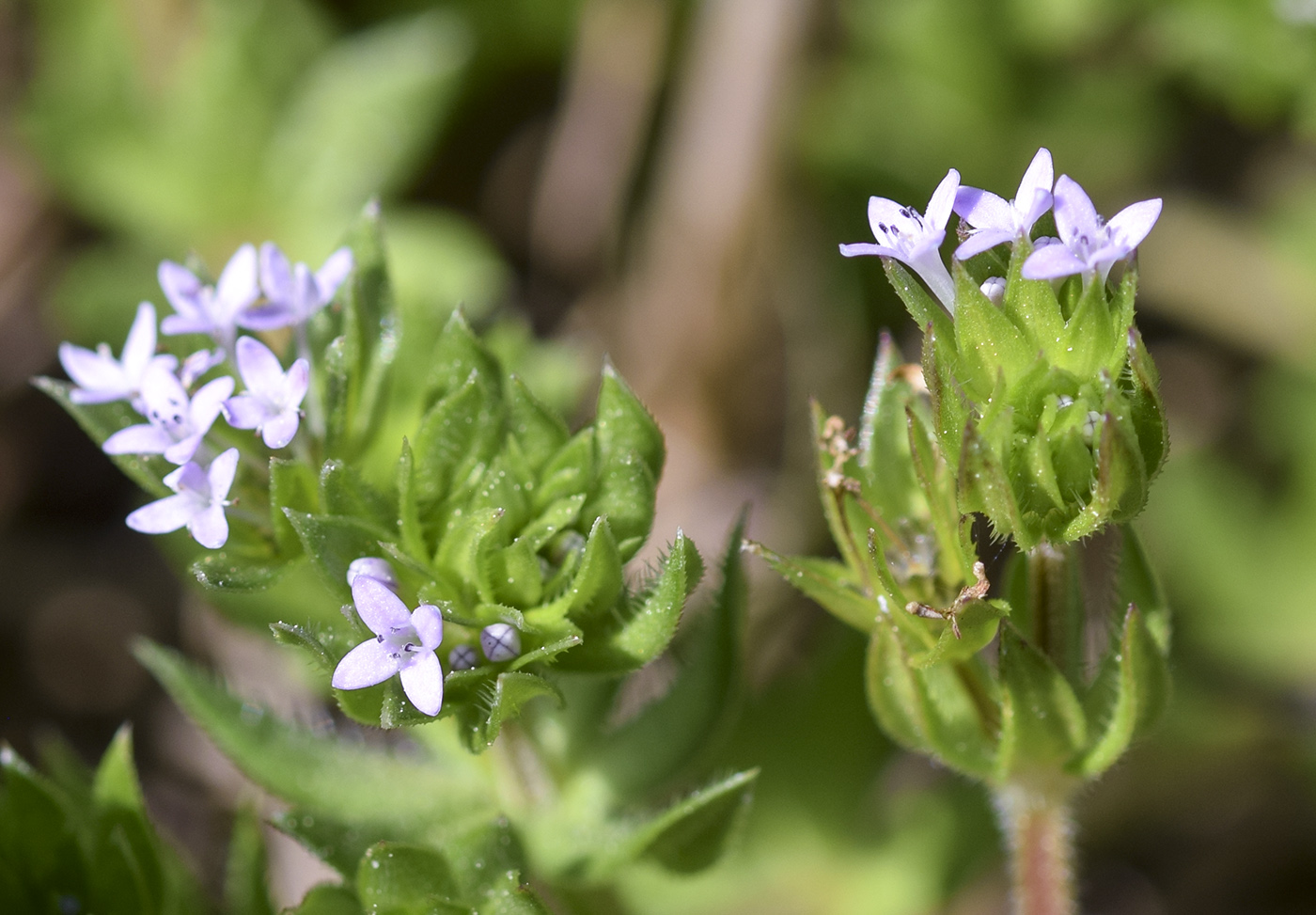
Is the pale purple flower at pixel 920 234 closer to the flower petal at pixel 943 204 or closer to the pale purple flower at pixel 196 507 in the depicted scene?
the flower petal at pixel 943 204

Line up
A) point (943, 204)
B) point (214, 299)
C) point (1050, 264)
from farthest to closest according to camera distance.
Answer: point (214, 299) < point (943, 204) < point (1050, 264)

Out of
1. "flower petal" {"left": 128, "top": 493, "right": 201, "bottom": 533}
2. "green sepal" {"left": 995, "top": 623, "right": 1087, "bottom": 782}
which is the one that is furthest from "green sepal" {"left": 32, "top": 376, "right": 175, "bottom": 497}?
"green sepal" {"left": 995, "top": 623, "right": 1087, "bottom": 782}

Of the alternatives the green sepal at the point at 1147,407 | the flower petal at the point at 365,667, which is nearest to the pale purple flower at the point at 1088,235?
the green sepal at the point at 1147,407

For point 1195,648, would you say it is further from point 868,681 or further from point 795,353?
point 868,681

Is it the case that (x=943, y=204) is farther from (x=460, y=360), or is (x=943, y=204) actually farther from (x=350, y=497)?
(x=350, y=497)

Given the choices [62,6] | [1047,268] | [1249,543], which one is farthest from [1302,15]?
[62,6]

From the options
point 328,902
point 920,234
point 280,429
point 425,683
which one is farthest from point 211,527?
point 920,234
